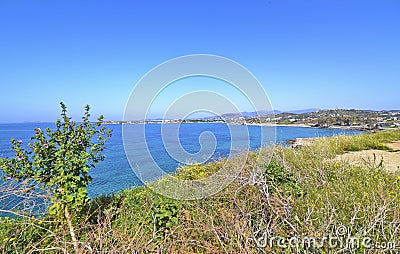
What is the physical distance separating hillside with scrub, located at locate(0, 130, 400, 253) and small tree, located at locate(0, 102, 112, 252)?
0.31 m

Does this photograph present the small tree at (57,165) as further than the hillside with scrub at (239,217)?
Yes

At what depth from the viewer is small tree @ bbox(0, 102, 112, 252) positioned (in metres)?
3.05

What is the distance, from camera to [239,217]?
3.12 meters

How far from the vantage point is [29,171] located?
10.0 ft

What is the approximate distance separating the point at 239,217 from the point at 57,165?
260cm

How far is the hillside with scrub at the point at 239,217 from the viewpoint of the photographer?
2.30 metres

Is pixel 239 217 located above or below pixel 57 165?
below

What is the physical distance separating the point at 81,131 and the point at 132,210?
1650 mm

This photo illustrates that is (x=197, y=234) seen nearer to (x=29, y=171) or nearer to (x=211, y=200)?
(x=211, y=200)

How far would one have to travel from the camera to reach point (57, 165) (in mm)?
3076

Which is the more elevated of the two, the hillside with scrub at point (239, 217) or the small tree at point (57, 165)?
the small tree at point (57, 165)

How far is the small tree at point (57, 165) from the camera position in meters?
3.05

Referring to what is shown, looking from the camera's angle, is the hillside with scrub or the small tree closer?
the hillside with scrub

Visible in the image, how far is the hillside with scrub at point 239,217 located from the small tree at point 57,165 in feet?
1.02
